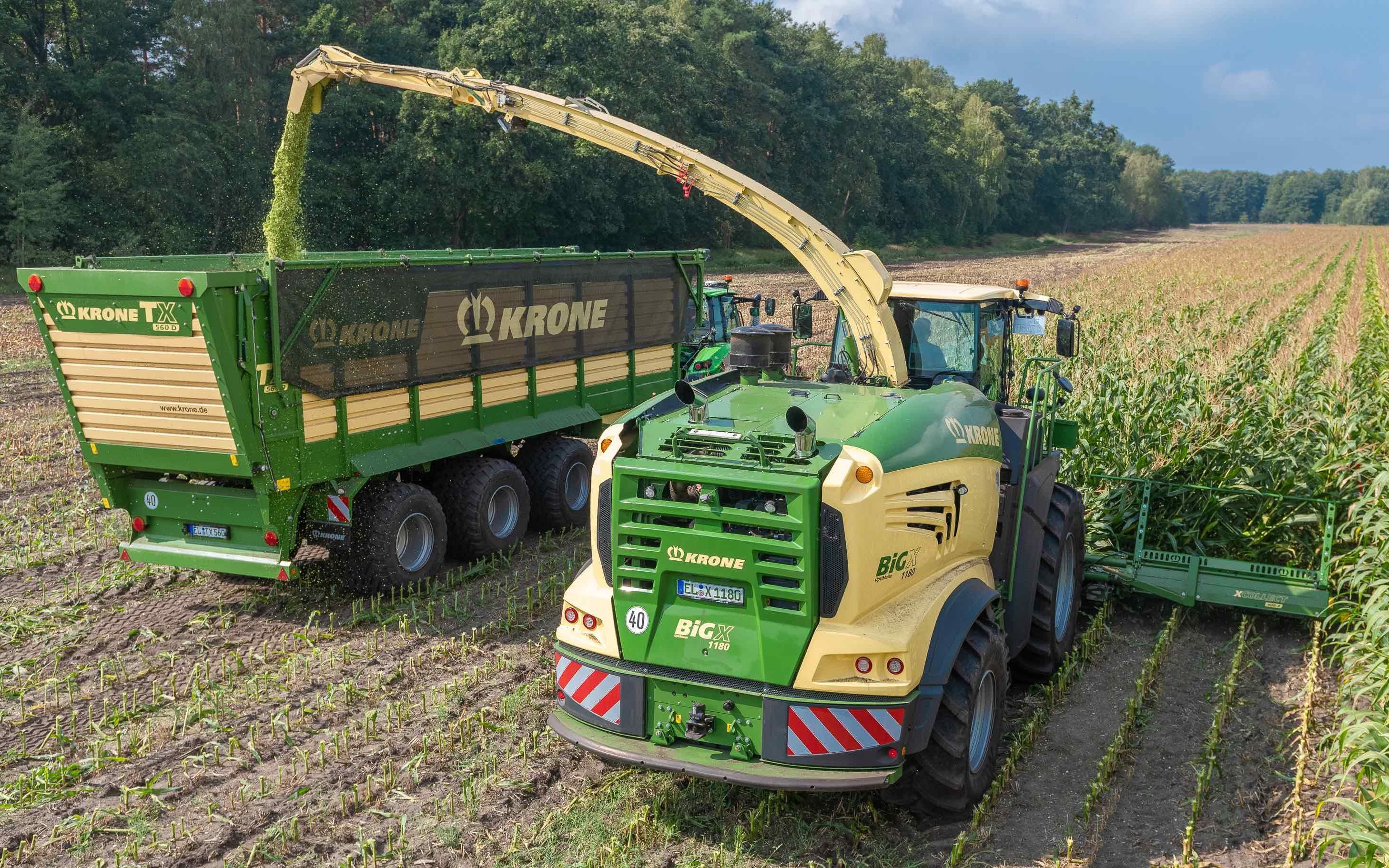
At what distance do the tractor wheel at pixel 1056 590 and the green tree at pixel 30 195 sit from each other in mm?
31534

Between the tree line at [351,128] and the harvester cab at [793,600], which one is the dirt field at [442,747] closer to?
the harvester cab at [793,600]

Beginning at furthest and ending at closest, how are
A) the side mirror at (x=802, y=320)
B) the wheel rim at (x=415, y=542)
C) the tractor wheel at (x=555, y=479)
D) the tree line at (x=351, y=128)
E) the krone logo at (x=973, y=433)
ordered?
the tree line at (x=351, y=128) < the tractor wheel at (x=555, y=479) < the wheel rim at (x=415, y=542) < the side mirror at (x=802, y=320) < the krone logo at (x=973, y=433)

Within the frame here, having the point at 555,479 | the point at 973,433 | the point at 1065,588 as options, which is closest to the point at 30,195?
the point at 555,479

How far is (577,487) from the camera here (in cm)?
1150

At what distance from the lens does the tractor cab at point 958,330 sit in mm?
8141

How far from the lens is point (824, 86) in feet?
206

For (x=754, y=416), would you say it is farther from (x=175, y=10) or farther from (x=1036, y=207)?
(x=1036, y=207)

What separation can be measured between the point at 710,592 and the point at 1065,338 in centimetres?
395

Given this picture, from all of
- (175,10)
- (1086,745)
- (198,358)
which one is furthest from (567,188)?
(1086,745)

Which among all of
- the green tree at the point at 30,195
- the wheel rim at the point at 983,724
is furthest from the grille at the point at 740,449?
the green tree at the point at 30,195

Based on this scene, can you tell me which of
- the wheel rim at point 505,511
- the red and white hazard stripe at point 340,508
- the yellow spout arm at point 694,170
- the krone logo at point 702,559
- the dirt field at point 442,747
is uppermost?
the yellow spout arm at point 694,170

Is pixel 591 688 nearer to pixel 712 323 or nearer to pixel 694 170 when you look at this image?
pixel 694 170

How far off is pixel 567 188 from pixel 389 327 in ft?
110

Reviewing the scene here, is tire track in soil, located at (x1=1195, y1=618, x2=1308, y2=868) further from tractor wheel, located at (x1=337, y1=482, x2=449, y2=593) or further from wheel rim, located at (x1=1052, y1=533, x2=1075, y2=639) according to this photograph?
tractor wheel, located at (x1=337, y1=482, x2=449, y2=593)
